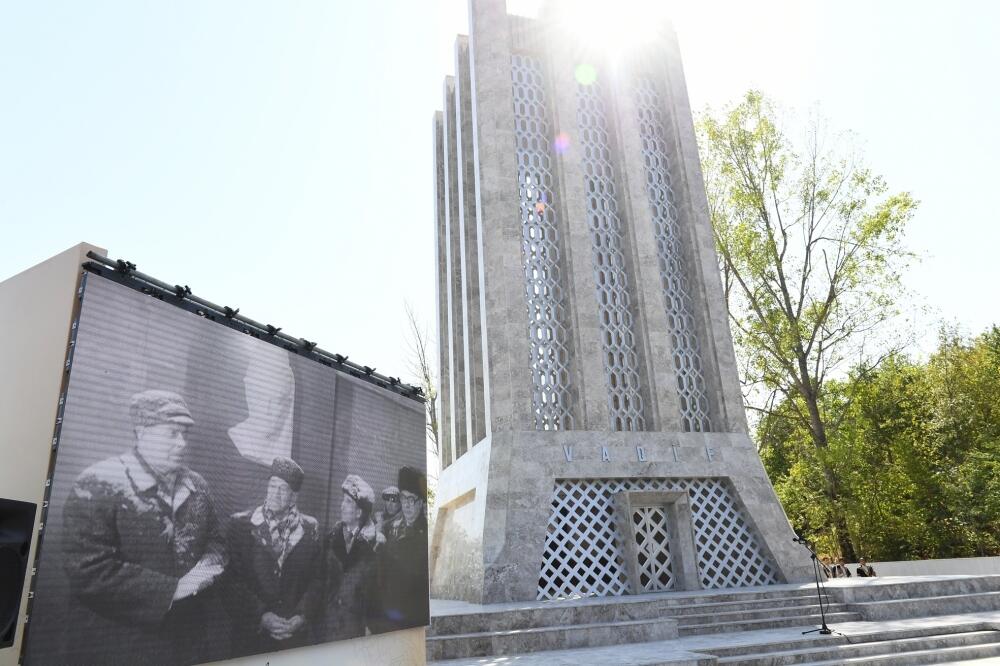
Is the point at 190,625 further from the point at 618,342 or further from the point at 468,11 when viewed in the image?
the point at 468,11

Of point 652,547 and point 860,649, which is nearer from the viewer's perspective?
point 860,649

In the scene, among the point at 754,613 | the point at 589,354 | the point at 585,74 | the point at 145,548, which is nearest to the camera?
the point at 145,548

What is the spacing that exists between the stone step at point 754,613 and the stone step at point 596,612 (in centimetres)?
13

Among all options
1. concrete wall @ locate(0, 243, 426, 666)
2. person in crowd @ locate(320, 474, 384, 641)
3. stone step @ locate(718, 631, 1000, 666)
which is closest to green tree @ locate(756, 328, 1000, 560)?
stone step @ locate(718, 631, 1000, 666)

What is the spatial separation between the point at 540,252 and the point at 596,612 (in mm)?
7110

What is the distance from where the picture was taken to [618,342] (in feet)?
42.4

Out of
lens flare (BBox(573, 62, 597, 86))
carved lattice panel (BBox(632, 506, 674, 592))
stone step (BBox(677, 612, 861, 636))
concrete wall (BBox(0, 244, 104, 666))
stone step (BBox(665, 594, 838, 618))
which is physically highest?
lens flare (BBox(573, 62, 597, 86))

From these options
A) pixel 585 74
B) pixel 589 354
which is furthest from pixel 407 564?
pixel 585 74

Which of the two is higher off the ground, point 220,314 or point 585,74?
point 585,74

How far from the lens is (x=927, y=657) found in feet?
23.6

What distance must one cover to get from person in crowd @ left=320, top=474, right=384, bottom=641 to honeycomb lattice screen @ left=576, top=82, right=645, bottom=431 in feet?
24.0

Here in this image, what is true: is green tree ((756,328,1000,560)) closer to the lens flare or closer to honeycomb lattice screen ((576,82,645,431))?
honeycomb lattice screen ((576,82,645,431))

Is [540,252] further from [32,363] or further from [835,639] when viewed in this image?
[32,363]

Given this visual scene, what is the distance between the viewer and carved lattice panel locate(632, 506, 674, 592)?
10.9 m
